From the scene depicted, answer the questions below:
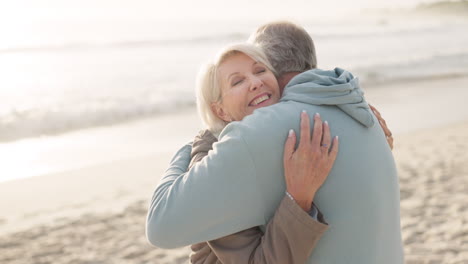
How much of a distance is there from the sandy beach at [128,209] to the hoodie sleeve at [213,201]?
3006mm

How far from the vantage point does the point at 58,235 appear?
17.5ft

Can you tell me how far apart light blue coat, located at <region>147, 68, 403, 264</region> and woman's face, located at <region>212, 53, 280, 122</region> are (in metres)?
0.16

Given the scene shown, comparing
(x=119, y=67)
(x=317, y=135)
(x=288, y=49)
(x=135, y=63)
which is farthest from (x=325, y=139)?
(x=135, y=63)

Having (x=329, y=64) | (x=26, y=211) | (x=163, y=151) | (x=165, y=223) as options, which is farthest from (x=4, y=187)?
(x=329, y=64)

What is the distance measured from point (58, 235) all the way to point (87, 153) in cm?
276

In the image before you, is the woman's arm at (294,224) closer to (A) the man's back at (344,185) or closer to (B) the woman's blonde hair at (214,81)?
(A) the man's back at (344,185)

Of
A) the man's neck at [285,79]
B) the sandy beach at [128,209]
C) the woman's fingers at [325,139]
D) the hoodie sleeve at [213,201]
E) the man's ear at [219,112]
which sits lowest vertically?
the sandy beach at [128,209]

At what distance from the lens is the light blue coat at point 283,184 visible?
177cm

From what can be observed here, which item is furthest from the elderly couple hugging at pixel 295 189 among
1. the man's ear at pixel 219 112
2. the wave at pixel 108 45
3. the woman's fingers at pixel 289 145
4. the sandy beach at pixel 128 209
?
the wave at pixel 108 45

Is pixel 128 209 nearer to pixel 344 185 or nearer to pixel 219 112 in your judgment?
pixel 219 112

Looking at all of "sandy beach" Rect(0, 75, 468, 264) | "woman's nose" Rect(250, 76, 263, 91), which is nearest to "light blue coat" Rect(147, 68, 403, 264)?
"woman's nose" Rect(250, 76, 263, 91)

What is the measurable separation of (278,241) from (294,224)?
0.25ft

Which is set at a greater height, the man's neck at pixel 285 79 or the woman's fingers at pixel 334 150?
the man's neck at pixel 285 79

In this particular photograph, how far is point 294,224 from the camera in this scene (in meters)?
1.81
